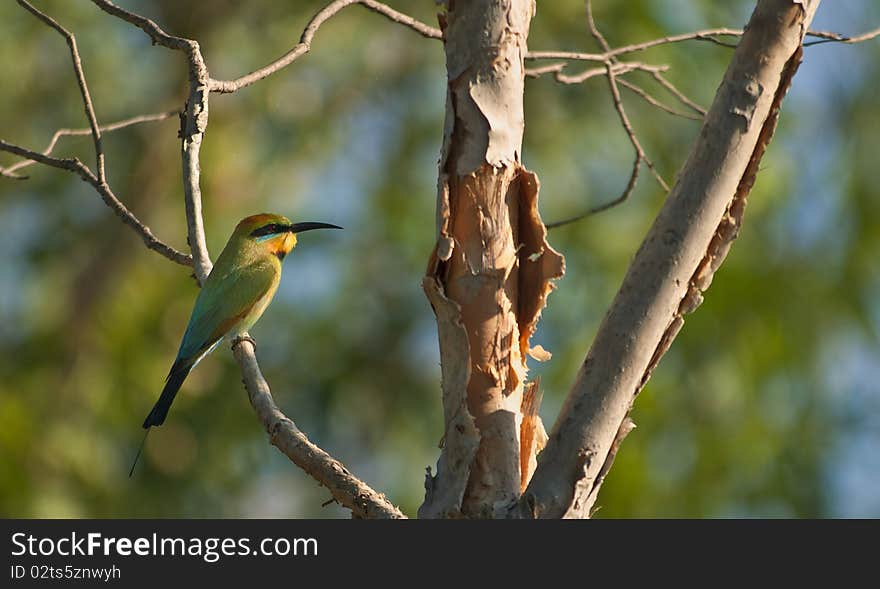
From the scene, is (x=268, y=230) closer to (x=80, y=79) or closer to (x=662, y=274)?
(x=80, y=79)

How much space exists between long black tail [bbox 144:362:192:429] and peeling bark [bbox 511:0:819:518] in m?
1.23

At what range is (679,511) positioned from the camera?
216 inches

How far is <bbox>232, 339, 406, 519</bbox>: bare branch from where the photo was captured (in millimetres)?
1910

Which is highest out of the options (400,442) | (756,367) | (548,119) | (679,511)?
(548,119)

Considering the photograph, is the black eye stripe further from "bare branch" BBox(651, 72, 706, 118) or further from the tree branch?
"bare branch" BBox(651, 72, 706, 118)

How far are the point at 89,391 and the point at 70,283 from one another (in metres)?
0.85

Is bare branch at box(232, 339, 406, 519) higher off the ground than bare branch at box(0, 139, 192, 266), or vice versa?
bare branch at box(0, 139, 192, 266)

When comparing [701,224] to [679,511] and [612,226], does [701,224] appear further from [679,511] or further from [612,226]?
[612,226]

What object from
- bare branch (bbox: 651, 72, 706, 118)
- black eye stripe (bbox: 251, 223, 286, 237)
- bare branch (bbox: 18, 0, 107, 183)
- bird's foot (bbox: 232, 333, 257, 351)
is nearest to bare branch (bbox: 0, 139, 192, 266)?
bare branch (bbox: 18, 0, 107, 183)

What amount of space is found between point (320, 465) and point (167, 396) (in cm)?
104

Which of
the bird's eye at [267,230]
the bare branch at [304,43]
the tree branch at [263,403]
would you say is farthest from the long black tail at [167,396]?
the bare branch at [304,43]

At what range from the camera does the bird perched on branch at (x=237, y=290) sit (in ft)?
10.2

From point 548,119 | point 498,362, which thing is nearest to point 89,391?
point 548,119
